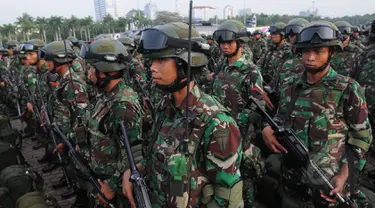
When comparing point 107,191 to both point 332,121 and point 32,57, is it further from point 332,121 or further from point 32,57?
point 32,57

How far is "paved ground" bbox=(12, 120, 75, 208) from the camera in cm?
518

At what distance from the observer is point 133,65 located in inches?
323

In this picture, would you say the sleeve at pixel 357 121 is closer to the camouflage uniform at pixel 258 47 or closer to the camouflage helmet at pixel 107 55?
the camouflage helmet at pixel 107 55

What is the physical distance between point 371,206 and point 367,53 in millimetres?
3278

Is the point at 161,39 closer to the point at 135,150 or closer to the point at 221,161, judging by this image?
the point at 221,161

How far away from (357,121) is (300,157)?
0.63 meters

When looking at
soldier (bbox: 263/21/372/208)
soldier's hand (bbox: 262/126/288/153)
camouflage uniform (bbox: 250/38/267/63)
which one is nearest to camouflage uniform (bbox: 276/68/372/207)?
soldier (bbox: 263/21/372/208)

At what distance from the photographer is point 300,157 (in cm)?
271

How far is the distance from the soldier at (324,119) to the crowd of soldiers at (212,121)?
0.03 ft

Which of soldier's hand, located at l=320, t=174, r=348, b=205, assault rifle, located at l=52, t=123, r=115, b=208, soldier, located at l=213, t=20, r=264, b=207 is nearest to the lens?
soldier's hand, located at l=320, t=174, r=348, b=205

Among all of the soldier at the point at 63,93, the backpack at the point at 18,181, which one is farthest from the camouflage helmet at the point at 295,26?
the backpack at the point at 18,181

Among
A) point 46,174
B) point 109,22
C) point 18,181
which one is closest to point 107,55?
point 18,181

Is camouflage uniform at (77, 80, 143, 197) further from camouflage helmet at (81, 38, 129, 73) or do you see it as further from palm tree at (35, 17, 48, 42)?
palm tree at (35, 17, 48, 42)

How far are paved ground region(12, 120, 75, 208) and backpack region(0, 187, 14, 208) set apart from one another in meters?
0.89
